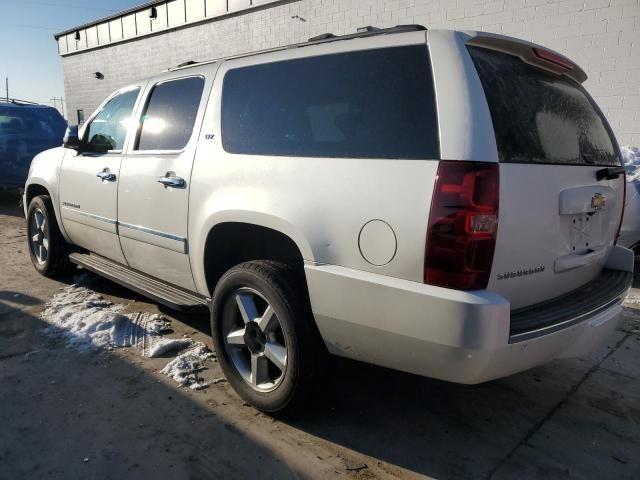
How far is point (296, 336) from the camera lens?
2311mm

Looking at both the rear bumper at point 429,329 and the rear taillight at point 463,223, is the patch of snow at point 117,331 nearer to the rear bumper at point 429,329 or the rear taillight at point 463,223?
the rear bumper at point 429,329

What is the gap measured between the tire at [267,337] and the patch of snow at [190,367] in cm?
29

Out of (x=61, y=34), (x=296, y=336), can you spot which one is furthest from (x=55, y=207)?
(x=61, y=34)

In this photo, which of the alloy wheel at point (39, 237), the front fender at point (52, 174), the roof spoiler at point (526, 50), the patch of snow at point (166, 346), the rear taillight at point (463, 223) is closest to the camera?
the rear taillight at point (463, 223)

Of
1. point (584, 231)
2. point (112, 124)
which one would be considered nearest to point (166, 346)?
point (112, 124)

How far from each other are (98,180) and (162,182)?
1.07m

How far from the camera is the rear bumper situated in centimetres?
184

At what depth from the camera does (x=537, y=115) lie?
2.24 metres

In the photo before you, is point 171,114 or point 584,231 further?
point 171,114

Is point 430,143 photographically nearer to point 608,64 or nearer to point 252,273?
point 252,273

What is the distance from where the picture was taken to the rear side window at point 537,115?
2.01 meters

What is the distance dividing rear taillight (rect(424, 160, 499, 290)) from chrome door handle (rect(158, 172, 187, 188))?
67.2 inches

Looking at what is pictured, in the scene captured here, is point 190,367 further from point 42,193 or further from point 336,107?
point 42,193

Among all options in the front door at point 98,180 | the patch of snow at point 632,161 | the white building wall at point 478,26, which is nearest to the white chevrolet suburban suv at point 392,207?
the front door at point 98,180
